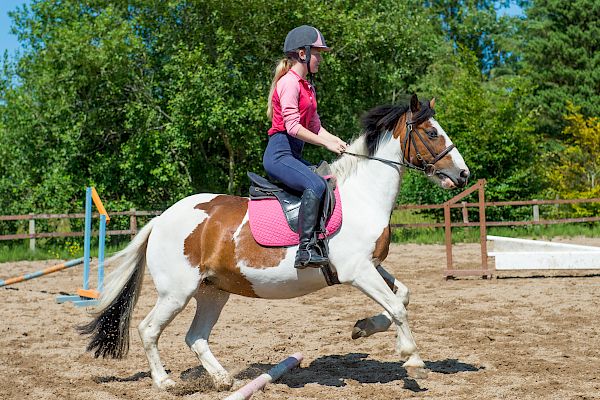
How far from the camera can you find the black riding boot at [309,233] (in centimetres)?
519

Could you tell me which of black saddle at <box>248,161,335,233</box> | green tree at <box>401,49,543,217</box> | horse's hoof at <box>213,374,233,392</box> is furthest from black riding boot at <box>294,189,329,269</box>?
green tree at <box>401,49,543,217</box>

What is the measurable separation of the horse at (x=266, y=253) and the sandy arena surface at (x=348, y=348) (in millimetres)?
364

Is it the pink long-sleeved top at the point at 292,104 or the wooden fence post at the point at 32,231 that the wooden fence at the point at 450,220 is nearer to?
the wooden fence post at the point at 32,231

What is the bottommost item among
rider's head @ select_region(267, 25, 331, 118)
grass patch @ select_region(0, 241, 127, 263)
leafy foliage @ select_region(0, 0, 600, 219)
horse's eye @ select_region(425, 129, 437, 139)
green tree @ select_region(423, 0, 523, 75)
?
grass patch @ select_region(0, 241, 127, 263)

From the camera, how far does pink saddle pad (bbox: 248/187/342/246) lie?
5.36m

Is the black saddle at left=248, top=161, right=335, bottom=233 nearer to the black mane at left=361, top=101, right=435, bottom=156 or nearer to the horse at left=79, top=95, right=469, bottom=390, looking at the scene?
the horse at left=79, top=95, right=469, bottom=390

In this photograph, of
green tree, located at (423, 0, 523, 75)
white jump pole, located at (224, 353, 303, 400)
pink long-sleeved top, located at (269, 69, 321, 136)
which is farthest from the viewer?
green tree, located at (423, 0, 523, 75)

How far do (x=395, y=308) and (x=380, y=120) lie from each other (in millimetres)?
1537

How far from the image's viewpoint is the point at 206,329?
5848 mm

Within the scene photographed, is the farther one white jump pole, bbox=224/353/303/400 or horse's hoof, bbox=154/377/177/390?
horse's hoof, bbox=154/377/177/390

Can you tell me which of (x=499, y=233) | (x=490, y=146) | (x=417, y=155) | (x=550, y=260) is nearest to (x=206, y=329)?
(x=417, y=155)

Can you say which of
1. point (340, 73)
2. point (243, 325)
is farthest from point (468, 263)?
point (340, 73)

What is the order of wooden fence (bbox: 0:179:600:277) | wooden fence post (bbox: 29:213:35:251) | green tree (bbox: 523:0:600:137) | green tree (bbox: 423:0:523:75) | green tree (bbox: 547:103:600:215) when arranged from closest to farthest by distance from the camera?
wooden fence (bbox: 0:179:600:277)
wooden fence post (bbox: 29:213:35:251)
green tree (bbox: 547:103:600:215)
green tree (bbox: 523:0:600:137)
green tree (bbox: 423:0:523:75)

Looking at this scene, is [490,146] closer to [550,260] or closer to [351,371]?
[550,260]
